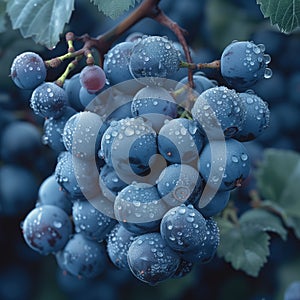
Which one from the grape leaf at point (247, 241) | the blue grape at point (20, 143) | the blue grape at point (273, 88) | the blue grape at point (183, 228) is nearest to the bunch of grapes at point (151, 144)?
the blue grape at point (183, 228)

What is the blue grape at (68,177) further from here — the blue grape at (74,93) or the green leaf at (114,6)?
the green leaf at (114,6)

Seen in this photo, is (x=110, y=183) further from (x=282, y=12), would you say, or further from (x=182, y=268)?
(x=282, y=12)

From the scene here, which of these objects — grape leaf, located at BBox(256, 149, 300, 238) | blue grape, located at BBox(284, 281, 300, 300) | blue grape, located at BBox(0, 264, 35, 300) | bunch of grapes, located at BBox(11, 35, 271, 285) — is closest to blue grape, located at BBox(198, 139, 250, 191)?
bunch of grapes, located at BBox(11, 35, 271, 285)

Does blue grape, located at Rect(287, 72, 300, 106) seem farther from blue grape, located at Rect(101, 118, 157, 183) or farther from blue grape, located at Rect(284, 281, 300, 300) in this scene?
blue grape, located at Rect(101, 118, 157, 183)

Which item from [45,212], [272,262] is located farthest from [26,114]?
[272,262]

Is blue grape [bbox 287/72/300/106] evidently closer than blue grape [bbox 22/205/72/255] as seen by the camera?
No

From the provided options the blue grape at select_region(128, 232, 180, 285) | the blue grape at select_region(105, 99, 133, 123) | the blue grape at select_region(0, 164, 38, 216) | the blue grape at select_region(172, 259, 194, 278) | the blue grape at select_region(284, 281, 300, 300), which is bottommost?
the blue grape at select_region(284, 281, 300, 300)
